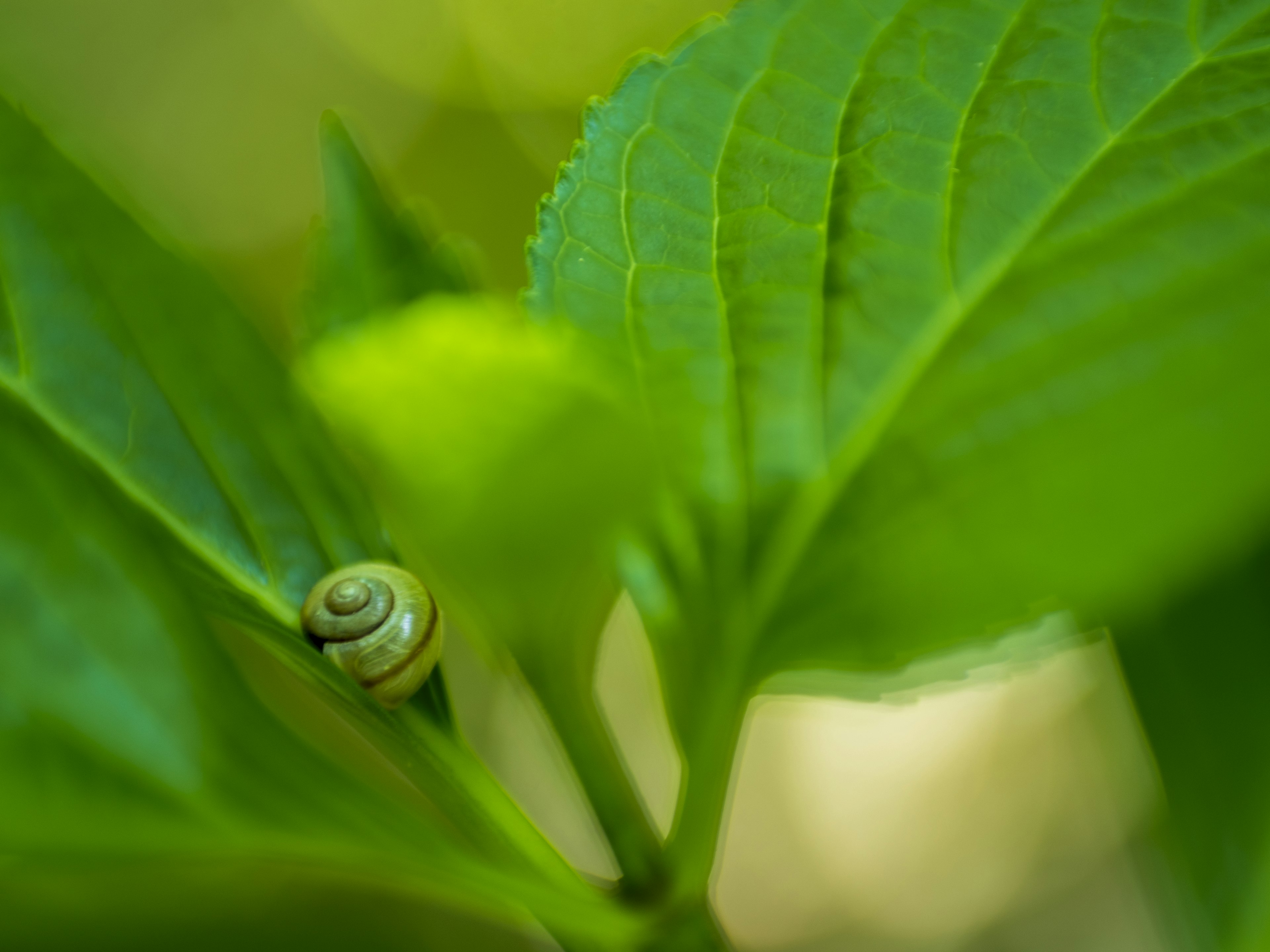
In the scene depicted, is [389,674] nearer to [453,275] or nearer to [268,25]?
[453,275]

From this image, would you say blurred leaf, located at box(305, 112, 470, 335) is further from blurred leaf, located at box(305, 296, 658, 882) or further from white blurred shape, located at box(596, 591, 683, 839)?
white blurred shape, located at box(596, 591, 683, 839)

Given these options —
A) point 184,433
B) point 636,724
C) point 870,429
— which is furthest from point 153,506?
point 636,724

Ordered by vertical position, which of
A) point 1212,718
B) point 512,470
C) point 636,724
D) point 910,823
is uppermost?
point 512,470

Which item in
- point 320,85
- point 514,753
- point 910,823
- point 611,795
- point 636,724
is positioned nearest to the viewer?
point 611,795

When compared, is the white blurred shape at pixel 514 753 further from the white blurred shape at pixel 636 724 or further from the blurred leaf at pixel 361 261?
the blurred leaf at pixel 361 261

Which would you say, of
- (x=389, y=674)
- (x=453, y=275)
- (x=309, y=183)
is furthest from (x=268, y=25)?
(x=389, y=674)

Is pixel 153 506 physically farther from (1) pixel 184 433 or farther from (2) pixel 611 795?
(2) pixel 611 795
